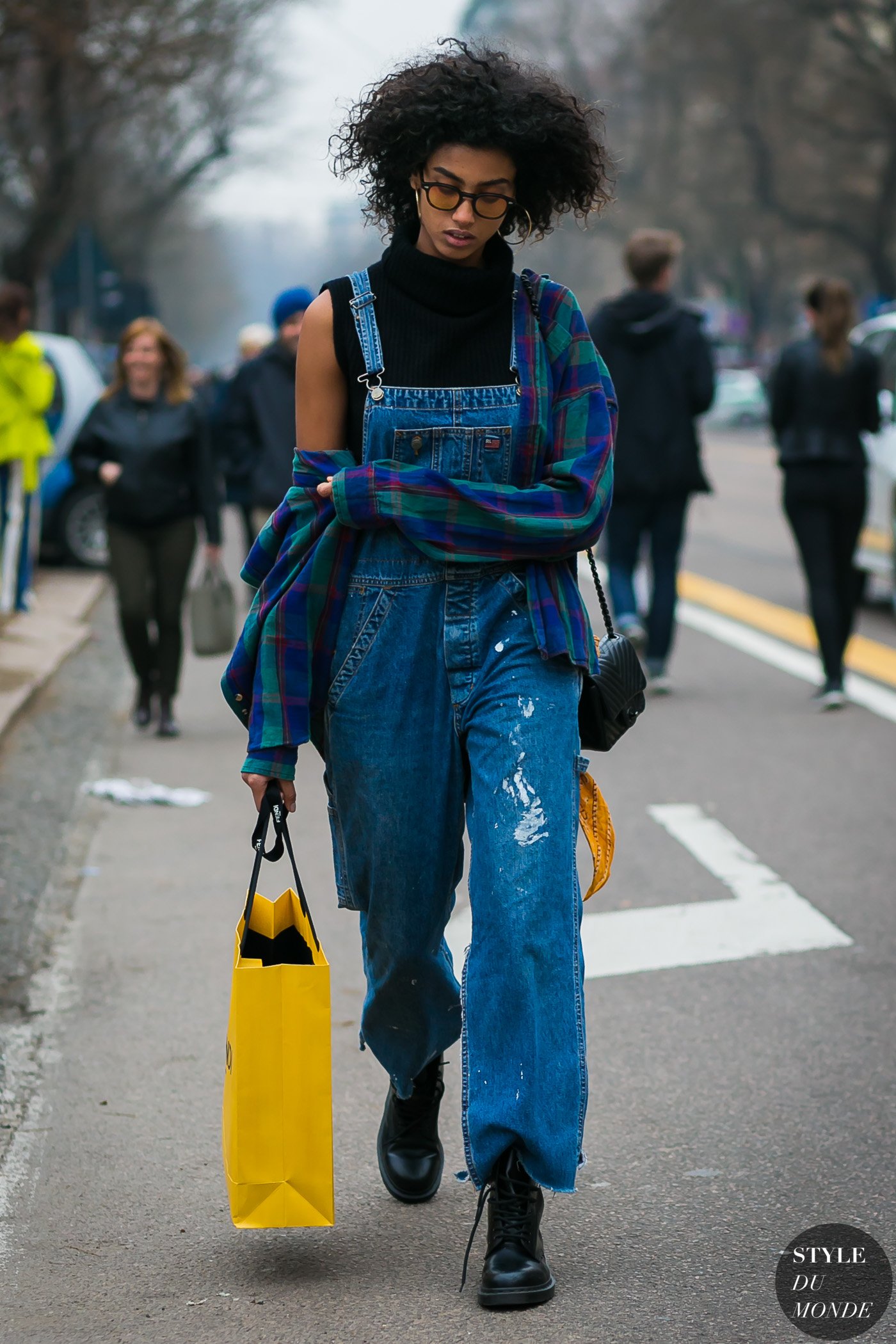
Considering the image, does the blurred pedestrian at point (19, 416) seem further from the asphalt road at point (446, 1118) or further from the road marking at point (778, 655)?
the asphalt road at point (446, 1118)

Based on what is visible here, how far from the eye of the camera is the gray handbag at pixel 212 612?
8453 mm

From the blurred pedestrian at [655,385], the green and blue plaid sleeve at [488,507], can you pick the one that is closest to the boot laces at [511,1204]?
the green and blue plaid sleeve at [488,507]

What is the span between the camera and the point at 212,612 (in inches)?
333

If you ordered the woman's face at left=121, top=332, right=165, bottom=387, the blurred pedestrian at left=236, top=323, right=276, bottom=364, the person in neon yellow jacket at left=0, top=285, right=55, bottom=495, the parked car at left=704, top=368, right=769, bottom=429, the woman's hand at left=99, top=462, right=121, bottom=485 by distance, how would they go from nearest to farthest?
the woman's hand at left=99, top=462, right=121, bottom=485
the woman's face at left=121, top=332, right=165, bottom=387
the person in neon yellow jacket at left=0, top=285, right=55, bottom=495
the blurred pedestrian at left=236, top=323, right=276, bottom=364
the parked car at left=704, top=368, right=769, bottom=429

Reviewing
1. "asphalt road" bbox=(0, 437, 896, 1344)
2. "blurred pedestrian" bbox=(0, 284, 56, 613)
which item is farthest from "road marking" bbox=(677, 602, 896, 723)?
"blurred pedestrian" bbox=(0, 284, 56, 613)

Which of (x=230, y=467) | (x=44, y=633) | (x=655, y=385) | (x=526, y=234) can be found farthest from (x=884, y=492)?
(x=526, y=234)

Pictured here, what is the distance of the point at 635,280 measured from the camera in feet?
29.3

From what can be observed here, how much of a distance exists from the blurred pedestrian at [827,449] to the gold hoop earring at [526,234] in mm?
5356

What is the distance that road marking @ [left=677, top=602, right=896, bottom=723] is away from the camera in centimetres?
898

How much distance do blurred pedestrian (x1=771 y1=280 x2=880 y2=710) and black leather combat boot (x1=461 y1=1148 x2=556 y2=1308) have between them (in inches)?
234

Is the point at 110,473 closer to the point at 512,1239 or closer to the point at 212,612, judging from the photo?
the point at 212,612

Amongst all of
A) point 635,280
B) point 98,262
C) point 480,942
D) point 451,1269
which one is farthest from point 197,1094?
point 98,262

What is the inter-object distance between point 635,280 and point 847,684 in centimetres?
232

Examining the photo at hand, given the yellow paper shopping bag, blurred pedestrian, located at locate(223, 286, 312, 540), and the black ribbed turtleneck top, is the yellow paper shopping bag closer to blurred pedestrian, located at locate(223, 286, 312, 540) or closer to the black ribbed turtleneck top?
the black ribbed turtleneck top
